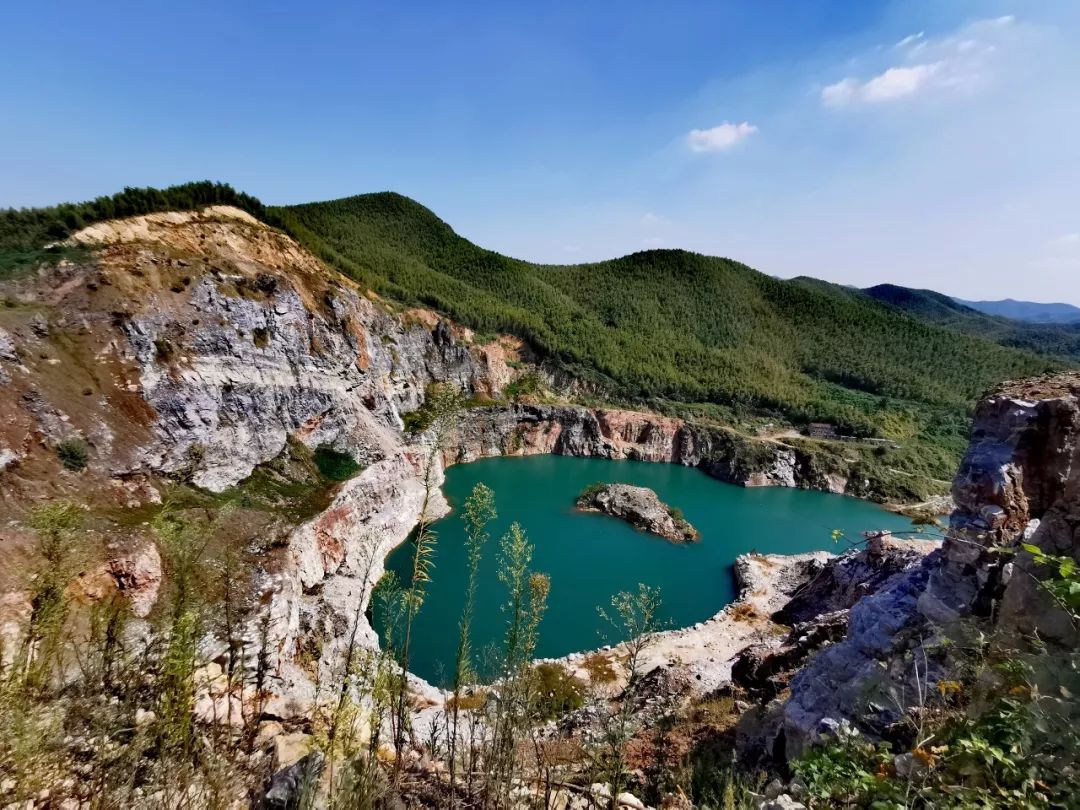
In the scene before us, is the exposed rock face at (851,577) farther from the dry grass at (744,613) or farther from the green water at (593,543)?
the green water at (593,543)

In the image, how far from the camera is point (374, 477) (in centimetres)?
3109

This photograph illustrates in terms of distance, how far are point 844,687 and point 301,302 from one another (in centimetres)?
3747

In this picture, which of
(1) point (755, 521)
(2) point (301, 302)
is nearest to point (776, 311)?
(1) point (755, 521)

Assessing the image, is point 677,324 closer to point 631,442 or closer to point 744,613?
point 631,442

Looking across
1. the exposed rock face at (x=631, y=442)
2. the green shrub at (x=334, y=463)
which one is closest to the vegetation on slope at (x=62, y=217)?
the green shrub at (x=334, y=463)

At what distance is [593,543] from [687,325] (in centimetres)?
7177

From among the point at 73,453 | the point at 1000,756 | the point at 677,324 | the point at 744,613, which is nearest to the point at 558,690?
the point at 744,613

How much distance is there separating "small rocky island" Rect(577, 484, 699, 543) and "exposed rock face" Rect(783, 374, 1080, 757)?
26849 mm

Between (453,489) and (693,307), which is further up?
(693,307)

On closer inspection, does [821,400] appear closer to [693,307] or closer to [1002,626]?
[693,307]

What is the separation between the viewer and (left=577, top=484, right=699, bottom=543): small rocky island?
3712 cm

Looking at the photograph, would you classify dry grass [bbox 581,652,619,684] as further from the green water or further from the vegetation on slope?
the vegetation on slope

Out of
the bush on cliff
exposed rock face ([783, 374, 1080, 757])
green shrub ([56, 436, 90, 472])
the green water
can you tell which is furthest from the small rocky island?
the bush on cliff

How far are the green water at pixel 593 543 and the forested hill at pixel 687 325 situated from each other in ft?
61.1
